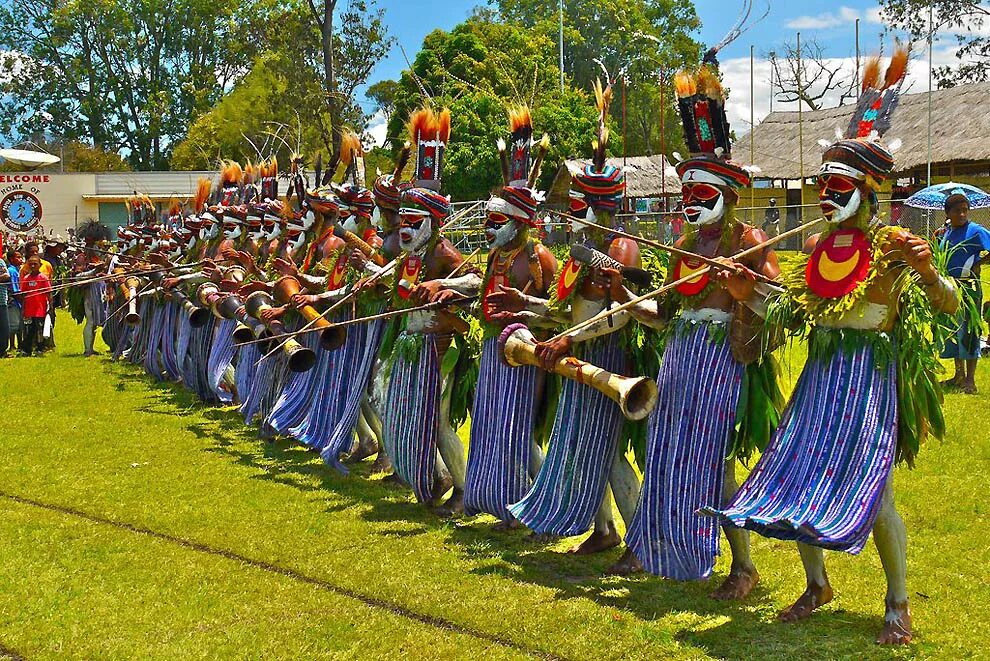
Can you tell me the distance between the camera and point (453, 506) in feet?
23.0

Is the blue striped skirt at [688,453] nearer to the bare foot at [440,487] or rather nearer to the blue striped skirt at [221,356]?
the bare foot at [440,487]

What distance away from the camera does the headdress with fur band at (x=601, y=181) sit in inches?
225

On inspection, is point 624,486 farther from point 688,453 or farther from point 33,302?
point 33,302

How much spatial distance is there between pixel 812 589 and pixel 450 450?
2607mm

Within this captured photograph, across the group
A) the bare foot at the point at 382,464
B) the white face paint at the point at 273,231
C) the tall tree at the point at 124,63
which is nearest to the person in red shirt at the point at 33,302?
the white face paint at the point at 273,231

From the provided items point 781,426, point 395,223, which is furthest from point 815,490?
point 395,223

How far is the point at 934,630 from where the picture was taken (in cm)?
469

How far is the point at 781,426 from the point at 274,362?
5.56 m

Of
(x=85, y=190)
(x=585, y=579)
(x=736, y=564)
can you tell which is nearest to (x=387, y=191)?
(x=585, y=579)

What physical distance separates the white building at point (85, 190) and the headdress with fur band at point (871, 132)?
3459cm

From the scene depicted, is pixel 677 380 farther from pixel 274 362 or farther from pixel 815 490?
pixel 274 362

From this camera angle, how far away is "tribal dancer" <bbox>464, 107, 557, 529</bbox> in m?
6.19

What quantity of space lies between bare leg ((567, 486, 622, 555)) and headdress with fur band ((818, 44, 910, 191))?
222cm

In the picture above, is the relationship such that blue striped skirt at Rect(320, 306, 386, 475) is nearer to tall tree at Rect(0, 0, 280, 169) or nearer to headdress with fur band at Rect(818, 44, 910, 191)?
headdress with fur band at Rect(818, 44, 910, 191)
